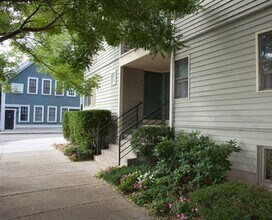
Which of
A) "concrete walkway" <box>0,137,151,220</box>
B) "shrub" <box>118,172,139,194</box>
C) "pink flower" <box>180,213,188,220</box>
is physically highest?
"shrub" <box>118,172,139,194</box>

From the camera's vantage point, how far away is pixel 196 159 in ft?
18.3

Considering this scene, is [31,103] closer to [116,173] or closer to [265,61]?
[116,173]

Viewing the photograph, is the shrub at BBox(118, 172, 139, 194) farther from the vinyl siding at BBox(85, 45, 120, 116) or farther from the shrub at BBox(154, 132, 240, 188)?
the vinyl siding at BBox(85, 45, 120, 116)

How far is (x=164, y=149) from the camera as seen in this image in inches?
242

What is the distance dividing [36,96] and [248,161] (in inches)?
1135

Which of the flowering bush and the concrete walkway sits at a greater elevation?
the flowering bush

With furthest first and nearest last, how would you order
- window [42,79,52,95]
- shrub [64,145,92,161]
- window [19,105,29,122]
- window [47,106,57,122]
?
window [47,106,57,122]
window [42,79,52,95]
window [19,105,29,122]
shrub [64,145,92,161]

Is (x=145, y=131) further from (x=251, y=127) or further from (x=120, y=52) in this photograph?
(x=120, y=52)

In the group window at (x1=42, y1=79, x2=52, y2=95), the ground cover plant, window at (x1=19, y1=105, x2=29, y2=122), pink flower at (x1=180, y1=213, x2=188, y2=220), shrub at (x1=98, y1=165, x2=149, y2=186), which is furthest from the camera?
window at (x1=42, y1=79, x2=52, y2=95)

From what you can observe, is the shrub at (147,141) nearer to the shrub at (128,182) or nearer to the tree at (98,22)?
the shrub at (128,182)

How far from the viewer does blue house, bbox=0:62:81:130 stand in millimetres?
29469

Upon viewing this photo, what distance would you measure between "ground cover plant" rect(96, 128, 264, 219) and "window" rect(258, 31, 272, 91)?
1362mm

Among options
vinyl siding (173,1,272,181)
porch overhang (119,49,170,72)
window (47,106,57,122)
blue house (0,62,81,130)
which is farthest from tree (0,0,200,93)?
window (47,106,57,122)

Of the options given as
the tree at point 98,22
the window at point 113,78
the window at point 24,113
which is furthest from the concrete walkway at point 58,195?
the window at point 24,113
